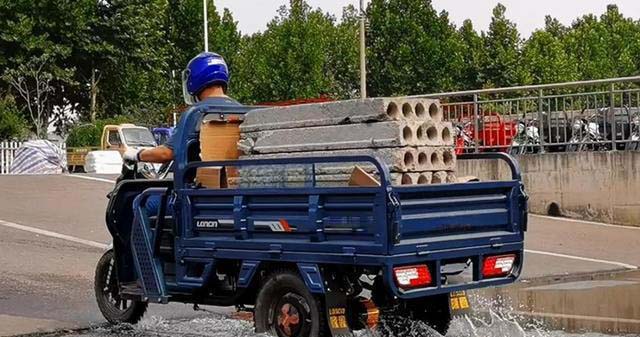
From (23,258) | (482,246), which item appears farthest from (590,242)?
(482,246)

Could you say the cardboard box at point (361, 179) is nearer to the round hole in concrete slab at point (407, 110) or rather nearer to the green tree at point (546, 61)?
the round hole in concrete slab at point (407, 110)

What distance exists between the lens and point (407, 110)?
6.93m

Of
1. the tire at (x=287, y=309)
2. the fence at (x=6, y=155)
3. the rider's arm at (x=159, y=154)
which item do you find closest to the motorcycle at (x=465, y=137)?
the rider's arm at (x=159, y=154)

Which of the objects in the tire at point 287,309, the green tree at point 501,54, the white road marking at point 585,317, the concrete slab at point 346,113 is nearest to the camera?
the tire at point 287,309

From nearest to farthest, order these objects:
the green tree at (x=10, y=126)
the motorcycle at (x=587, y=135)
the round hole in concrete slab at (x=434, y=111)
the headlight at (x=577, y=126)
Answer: the round hole in concrete slab at (x=434, y=111)
the motorcycle at (x=587, y=135)
the headlight at (x=577, y=126)
the green tree at (x=10, y=126)

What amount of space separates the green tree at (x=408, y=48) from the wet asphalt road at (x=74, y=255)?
93.8ft

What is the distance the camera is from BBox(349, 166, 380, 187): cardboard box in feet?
21.4

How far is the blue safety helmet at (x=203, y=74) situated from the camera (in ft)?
26.7

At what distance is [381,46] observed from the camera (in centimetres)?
4859

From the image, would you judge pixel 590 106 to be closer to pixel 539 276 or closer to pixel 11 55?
pixel 539 276

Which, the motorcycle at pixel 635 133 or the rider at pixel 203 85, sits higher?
the rider at pixel 203 85

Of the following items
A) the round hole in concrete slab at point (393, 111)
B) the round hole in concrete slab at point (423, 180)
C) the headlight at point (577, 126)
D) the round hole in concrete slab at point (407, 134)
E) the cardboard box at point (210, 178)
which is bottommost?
the round hole in concrete slab at point (423, 180)

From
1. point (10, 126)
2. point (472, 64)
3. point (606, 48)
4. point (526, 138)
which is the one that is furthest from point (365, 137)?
point (606, 48)

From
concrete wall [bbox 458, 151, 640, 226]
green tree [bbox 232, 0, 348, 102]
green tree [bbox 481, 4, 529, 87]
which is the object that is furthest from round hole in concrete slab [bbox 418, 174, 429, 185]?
green tree [bbox 481, 4, 529, 87]
